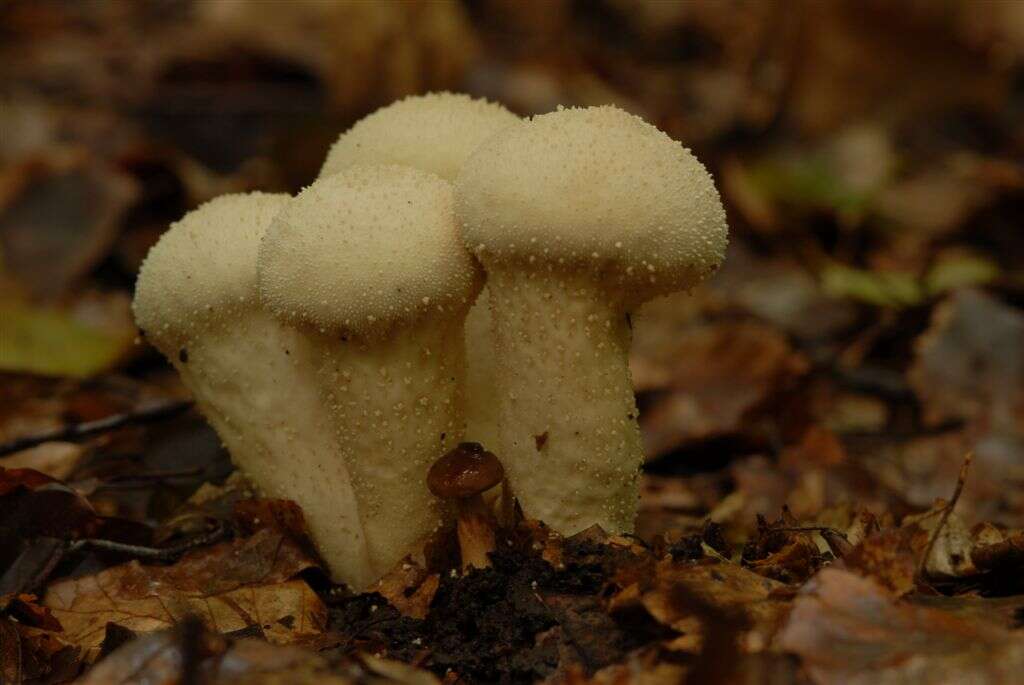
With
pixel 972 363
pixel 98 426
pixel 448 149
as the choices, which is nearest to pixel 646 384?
pixel 972 363

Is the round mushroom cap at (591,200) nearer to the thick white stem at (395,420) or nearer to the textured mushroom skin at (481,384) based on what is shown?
the thick white stem at (395,420)

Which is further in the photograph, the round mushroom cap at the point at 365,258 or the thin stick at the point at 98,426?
the thin stick at the point at 98,426

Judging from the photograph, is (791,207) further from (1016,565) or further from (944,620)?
(944,620)

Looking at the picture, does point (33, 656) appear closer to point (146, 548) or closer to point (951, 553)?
point (146, 548)

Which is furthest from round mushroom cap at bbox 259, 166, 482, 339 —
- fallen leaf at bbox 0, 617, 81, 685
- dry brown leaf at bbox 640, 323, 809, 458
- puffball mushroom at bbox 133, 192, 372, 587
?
dry brown leaf at bbox 640, 323, 809, 458

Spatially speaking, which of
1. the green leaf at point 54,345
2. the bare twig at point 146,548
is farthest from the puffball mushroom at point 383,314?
the green leaf at point 54,345

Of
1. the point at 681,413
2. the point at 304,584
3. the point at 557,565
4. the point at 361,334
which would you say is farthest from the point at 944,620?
the point at 681,413

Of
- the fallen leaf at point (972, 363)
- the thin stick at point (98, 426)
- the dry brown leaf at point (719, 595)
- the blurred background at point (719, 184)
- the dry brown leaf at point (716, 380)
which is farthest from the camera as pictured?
the fallen leaf at point (972, 363)
